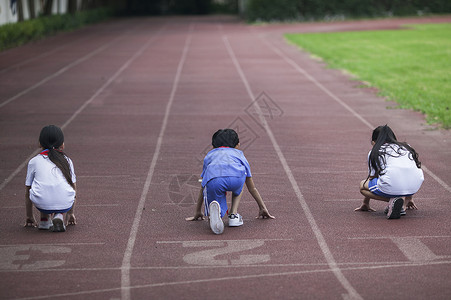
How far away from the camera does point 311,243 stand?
666 centimetres

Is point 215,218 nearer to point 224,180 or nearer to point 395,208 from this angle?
point 224,180

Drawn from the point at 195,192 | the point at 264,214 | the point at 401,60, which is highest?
the point at 264,214

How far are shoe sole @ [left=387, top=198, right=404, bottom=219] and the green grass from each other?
598 cm

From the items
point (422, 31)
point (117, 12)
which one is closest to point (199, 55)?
point (422, 31)

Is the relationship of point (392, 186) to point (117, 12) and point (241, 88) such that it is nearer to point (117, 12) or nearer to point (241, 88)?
point (241, 88)

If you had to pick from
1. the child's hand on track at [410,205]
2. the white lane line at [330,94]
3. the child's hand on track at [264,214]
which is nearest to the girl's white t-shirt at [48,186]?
the child's hand on track at [264,214]

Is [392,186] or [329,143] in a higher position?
[392,186]

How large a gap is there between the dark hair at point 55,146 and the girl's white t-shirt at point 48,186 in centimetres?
4

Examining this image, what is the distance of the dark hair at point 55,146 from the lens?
23.1ft

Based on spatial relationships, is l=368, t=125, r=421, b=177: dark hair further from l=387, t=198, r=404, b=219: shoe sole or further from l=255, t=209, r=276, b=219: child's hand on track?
l=255, t=209, r=276, b=219: child's hand on track

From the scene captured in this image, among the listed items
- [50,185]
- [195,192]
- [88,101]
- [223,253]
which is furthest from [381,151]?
[88,101]

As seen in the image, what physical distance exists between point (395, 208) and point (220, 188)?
72.2 inches

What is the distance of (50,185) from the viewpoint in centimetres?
695

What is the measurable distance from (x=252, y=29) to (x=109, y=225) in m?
36.0
